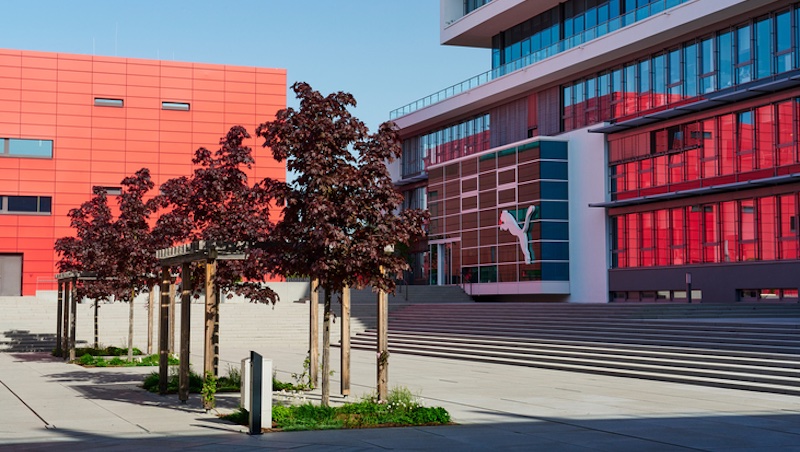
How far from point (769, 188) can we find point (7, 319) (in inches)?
1188

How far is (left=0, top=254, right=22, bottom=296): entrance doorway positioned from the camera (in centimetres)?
6406

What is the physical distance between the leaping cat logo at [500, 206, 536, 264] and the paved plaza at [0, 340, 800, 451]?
2550 cm

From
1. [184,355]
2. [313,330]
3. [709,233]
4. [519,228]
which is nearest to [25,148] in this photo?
[519,228]

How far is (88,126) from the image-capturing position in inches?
2613

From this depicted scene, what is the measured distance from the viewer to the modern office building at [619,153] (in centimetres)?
3669

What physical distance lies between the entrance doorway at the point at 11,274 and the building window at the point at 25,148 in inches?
261

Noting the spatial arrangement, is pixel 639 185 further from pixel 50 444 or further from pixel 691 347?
pixel 50 444

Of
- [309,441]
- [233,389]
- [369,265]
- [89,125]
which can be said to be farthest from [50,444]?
[89,125]

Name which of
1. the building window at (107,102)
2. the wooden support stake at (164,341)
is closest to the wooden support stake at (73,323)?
the wooden support stake at (164,341)

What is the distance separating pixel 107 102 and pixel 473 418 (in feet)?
189

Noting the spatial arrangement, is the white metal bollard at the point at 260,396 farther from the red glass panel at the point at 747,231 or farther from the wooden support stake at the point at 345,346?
the red glass panel at the point at 747,231

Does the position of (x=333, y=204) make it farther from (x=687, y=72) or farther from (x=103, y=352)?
(x=687, y=72)

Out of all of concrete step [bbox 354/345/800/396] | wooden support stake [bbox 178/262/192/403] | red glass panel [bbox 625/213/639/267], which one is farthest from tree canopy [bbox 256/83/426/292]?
red glass panel [bbox 625/213/639/267]

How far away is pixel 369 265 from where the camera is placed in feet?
49.4
